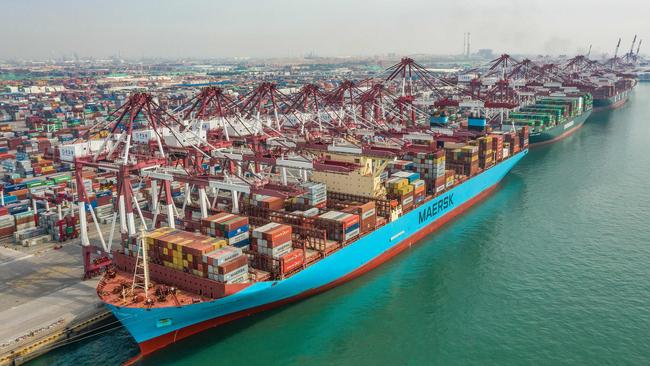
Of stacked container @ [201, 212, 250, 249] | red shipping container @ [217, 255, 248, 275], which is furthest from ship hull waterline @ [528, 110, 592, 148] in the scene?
red shipping container @ [217, 255, 248, 275]

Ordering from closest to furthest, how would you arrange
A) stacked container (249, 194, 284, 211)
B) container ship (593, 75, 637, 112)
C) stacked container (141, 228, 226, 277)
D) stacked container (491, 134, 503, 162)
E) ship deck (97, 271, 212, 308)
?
1. ship deck (97, 271, 212, 308)
2. stacked container (141, 228, 226, 277)
3. stacked container (249, 194, 284, 211)
4. stacked container (491, 134, 503, 162)
5. container ship (593, 75, 637, 112)

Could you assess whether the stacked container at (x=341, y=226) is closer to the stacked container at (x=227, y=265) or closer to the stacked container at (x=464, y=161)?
the stacked container at (x=227, y=265)

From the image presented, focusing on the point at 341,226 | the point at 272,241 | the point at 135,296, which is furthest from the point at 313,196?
the point at 135,296

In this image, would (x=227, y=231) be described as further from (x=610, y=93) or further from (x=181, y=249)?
(x=610, y=93)

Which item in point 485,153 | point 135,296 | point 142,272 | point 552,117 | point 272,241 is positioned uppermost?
point 552,117

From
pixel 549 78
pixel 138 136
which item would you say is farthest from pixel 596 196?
pixel 549 78

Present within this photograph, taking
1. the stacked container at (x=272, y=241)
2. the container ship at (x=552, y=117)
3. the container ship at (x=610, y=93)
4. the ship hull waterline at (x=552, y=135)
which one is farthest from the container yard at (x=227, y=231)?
the container ship at (x=610, y=93)

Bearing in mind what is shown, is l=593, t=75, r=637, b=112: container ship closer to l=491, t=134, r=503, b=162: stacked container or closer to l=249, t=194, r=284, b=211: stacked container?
A: l=491, t=134, r=503, b=162: stacked container
